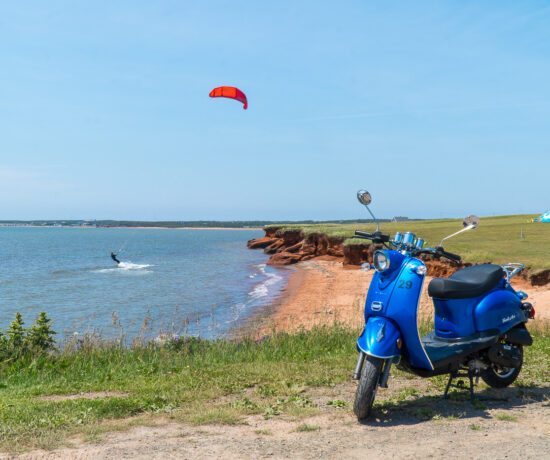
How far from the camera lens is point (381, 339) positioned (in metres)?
4.62

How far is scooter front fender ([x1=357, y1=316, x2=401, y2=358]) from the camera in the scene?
15.0 ft

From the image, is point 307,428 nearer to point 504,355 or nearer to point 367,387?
point 367,387

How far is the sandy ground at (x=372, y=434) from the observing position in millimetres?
3885

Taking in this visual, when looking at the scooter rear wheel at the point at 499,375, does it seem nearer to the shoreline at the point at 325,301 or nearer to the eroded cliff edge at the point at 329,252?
the shoreline at the point at 325,301

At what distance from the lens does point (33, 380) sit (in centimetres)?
643

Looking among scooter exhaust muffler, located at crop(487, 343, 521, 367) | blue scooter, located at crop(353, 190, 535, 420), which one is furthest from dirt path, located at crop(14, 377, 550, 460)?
scooter exhaust muffler, located at crop(487, 343, 521, 367)

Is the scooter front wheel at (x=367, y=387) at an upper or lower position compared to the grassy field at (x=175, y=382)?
upper

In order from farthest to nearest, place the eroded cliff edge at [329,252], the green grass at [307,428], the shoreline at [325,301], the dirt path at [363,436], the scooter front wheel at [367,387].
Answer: the eroded cliff edge at [329,252] < the shoreline at [325,301] < the scooter front wheel at [367,387] < the green grass at [307,428] < the dirt path at [363,436]

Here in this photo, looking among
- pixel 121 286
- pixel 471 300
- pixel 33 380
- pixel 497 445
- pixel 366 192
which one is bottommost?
pixel 121 286

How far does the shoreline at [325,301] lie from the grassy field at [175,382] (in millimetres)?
1954

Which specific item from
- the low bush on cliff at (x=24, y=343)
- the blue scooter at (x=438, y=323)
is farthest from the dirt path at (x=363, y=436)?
the low bush on cliff at (x=24, y=343)

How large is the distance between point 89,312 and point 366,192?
60.3 ft

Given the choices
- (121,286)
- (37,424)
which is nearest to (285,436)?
(37,424)

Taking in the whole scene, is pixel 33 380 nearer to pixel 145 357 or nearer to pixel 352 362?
pixel 145 357
